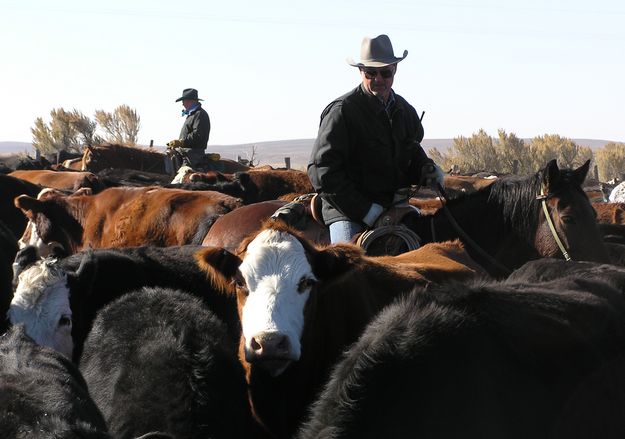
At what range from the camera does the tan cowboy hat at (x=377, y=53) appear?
24.9 ft

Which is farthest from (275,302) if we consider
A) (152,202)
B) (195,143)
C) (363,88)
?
(195,143)

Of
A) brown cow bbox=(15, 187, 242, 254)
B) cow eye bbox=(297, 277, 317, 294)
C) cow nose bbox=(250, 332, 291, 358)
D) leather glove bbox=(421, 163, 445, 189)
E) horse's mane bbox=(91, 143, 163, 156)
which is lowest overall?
horse's mane bbox=(91, 143, 163, 156)

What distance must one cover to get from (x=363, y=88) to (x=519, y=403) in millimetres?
4226

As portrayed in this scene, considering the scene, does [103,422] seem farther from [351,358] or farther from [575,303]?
[575,303]

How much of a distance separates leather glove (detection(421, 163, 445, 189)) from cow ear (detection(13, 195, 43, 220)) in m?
4.13

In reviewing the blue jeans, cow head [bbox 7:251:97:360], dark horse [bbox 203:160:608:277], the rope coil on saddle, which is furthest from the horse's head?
cow head [bbox 7:251:97:360]

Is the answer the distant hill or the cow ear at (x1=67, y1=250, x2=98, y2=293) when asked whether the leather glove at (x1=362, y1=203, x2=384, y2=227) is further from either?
the distant hill

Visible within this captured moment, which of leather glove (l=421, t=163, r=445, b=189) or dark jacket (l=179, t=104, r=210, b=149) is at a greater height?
leather glove (l=421, t=163, r=445, b=189)

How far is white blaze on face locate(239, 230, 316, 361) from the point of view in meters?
5.04

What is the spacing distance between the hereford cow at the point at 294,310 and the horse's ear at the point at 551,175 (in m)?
2.45

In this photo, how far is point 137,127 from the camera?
50438 mm

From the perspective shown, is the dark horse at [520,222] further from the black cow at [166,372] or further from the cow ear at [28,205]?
the cow ear at [28,205]

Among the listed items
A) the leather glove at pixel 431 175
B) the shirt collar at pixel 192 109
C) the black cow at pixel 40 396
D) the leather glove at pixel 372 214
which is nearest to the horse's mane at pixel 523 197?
the leather glove at pixel 431 175

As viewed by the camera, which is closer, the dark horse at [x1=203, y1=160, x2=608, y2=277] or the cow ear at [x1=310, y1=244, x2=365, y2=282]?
the cow ear at [x1=310, y1=244, x2=365, y2=282]
